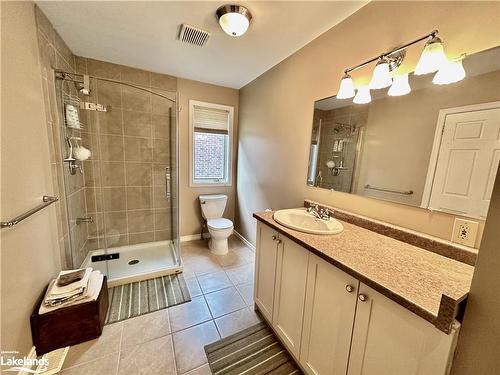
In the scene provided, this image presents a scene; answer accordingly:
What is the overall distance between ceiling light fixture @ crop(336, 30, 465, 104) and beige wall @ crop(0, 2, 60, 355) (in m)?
2.07

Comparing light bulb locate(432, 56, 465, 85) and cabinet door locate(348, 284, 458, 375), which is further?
light bulb locate(432, 56, 465, 85)

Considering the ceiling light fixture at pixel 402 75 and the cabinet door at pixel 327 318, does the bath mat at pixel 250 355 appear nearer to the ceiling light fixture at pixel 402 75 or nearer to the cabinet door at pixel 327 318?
the cabinet door at pixel 327 318

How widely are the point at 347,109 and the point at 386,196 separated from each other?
717 mm

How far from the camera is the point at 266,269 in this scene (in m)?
1.53

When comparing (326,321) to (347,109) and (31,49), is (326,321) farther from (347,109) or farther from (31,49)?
(31,49)

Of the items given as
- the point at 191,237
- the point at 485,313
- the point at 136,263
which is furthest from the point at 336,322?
the point at 191,237

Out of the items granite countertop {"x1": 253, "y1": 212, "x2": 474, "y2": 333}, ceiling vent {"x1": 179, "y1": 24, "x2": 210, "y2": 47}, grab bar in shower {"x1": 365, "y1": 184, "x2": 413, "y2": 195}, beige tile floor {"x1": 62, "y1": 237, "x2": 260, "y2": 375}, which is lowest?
beige tile floor {"x1": 62, "y1": 237, "x2": 260, "y2": 375}

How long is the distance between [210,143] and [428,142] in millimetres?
2570

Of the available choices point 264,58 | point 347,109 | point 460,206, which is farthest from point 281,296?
point 264,58

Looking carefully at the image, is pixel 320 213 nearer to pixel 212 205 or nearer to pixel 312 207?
pixel 312 207

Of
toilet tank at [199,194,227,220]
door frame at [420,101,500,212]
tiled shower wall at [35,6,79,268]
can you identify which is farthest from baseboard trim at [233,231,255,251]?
door frame at [420,101,500,212]

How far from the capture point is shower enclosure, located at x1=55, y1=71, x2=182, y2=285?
6.78 ft

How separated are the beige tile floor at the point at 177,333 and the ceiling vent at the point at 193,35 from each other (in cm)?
236

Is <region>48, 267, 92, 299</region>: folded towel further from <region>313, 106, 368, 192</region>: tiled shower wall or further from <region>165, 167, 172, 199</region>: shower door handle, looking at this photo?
<region>313, 106, 368, 192</region>: tiled shower wall
